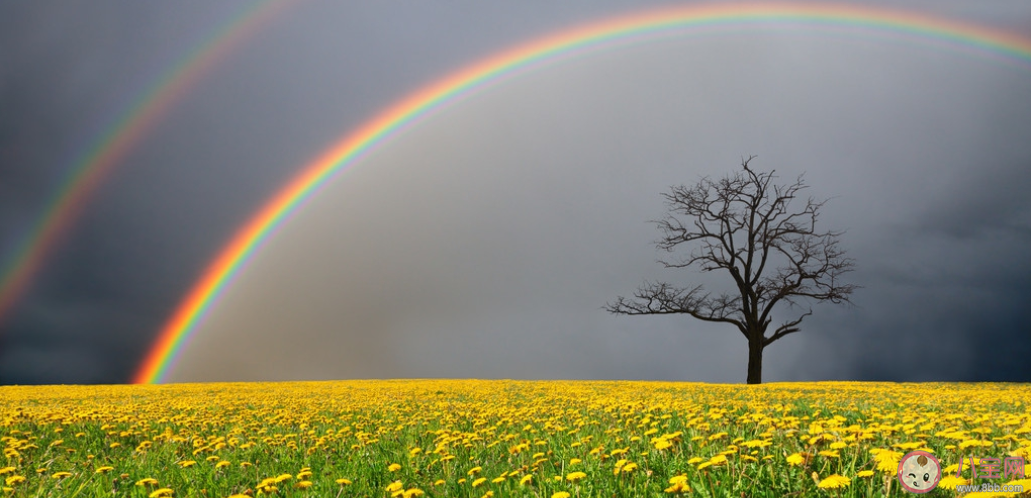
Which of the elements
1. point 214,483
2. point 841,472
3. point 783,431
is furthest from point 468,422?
point 841,472

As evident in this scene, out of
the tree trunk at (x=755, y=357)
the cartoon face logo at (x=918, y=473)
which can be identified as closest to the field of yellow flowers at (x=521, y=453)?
the cartoon face logo at (x=918, y=473)

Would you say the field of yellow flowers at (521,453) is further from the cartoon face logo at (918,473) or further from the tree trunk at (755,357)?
the tree trunk at (755,357)

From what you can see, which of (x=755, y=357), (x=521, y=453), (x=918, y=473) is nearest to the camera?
(x=918, y=473)

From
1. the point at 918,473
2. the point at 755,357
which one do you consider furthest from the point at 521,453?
the point at 755,357

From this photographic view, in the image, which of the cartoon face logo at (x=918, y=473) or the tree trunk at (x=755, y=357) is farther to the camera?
the tree trunk at (x=755, y=357)

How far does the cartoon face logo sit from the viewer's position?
3.21 meters

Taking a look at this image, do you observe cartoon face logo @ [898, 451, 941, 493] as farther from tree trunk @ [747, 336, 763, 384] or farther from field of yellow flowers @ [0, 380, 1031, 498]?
tree trunk @ [747, 336, 763, 384]

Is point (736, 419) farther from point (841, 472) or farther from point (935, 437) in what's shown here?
point (841, 472)

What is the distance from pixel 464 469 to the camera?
202 inches

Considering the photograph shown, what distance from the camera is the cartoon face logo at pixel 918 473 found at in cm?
321

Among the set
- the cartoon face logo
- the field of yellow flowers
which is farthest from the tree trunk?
the cartoon face logo

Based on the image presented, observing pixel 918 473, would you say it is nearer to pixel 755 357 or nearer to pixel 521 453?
pixel 521 453

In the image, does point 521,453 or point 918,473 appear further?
point 521,453

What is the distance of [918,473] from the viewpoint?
334 centimetres
